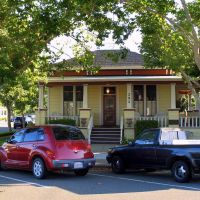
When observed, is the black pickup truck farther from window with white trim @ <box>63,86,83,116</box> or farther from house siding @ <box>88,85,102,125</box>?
window with white trim @ <box>63,86,83,116</box>

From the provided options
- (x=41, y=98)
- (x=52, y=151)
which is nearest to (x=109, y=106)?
(x=41, y=98)

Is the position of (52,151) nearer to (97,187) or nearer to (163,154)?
(97,187)

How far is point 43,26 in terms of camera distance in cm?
1681

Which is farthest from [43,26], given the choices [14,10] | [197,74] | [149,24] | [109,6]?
[197,74]

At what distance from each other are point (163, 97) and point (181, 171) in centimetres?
1720

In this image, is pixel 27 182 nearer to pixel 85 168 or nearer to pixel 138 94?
pixel 85 168

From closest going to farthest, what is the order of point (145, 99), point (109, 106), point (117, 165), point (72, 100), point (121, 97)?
point (117, 165), point (145, 99), point (121, 97), point (109, 106), point (72, 100)

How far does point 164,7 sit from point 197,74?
9.55 meters

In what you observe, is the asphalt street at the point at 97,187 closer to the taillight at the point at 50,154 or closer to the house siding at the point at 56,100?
the taillight at the point at 50,154

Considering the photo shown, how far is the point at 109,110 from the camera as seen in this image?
31734 millimetres

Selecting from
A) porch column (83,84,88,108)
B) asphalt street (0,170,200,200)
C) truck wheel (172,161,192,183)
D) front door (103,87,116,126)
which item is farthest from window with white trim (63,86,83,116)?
truck wheel (172,161,192,183)

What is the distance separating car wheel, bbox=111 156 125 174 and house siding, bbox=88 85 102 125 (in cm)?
1476

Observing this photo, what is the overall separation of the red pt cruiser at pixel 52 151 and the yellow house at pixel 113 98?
39.7 feet

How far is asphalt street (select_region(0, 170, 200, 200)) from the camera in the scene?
11.6 metres
